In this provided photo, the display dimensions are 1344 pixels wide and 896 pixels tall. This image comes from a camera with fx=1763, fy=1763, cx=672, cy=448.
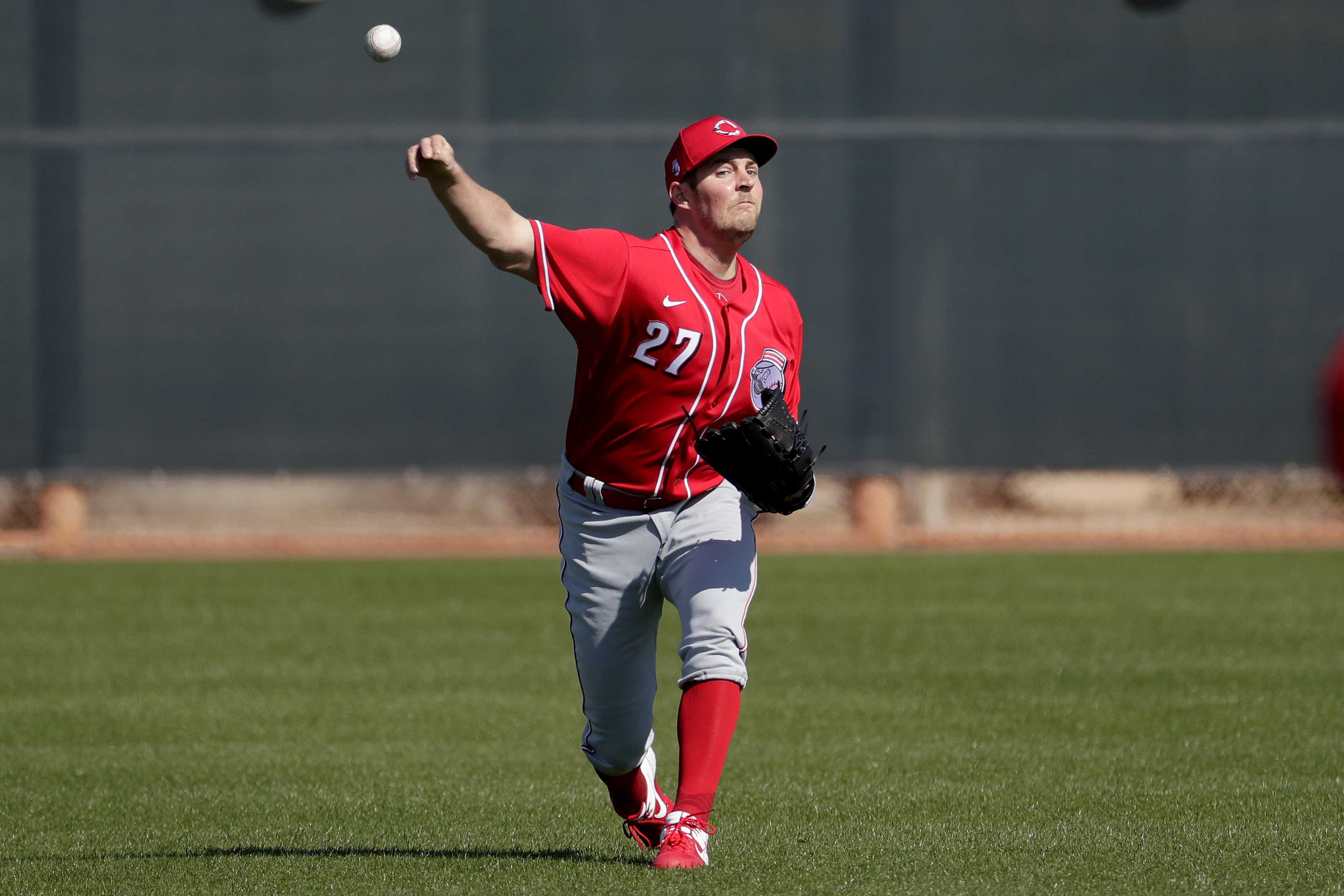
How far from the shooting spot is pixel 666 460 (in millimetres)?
4883

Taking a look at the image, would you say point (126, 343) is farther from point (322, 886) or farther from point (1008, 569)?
point (322, 886)

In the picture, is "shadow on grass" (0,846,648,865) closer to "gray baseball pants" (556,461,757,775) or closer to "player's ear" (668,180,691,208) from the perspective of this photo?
"gray baseball pants" (556,461,757,775)

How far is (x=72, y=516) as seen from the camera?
13.6 metres

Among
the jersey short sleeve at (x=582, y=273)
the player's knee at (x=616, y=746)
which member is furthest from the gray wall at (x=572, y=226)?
the jersey short sleeve at (x=582, y=273)

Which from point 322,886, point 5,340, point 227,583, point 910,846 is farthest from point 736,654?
point 5,340

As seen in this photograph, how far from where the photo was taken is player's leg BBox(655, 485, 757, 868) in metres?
4.67

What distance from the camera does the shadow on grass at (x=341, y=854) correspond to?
4926 millimetres

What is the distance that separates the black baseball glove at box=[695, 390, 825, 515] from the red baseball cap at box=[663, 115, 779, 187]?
0.68m

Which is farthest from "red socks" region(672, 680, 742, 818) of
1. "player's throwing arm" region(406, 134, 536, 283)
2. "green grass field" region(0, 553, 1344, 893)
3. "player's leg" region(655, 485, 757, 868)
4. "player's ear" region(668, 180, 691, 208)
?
"player's ear" region(668, 180, 691, 208)

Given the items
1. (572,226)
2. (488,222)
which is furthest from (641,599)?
(572,226)

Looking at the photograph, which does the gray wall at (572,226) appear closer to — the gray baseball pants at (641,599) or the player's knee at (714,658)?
the gray baseball pants at (641,599)

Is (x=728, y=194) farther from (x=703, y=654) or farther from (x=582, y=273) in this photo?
(x=703, y=654)

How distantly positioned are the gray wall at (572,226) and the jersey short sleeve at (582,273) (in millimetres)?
8939

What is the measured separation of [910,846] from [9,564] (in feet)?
32.0
